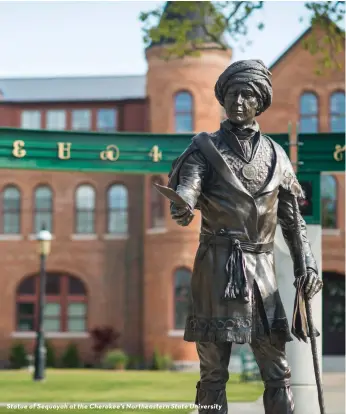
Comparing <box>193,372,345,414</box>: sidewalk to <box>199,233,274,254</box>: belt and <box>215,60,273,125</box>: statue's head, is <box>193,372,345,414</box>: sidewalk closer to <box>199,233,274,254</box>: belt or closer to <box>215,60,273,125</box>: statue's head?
<box>199,233,274,254</box>: belt

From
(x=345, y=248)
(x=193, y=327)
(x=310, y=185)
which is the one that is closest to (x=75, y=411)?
(x=310, y=185)

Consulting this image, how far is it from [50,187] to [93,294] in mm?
4230

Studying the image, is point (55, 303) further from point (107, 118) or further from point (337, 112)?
point (337, 112)

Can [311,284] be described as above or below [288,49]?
below

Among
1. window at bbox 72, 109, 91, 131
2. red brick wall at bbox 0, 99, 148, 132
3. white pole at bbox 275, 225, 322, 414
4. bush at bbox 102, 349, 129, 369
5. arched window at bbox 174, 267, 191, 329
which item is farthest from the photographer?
window at bbox 72, 109, 91, 131

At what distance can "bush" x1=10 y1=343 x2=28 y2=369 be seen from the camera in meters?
32.0

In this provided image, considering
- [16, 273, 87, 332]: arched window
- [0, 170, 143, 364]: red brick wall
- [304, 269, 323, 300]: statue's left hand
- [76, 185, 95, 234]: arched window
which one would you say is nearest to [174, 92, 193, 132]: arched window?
[0, 170, 143, 364]: red brick wall

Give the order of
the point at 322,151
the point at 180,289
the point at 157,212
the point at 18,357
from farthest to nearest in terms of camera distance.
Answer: the point at 157,212, the point at 180,289, the point at 18,357, the point at 322,151

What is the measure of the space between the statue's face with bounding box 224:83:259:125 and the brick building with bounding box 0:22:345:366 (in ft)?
84.7

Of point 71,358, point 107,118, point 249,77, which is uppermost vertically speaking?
point 107,118

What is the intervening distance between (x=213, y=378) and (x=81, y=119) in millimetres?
29831

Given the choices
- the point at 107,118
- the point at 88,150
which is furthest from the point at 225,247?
the point at 107,118

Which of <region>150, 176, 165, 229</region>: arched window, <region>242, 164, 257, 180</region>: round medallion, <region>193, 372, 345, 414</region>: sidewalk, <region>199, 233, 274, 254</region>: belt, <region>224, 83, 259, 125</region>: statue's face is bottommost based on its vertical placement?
<region>193, 372, 345, 414</region>: sidewalk

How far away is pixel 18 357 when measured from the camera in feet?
105
